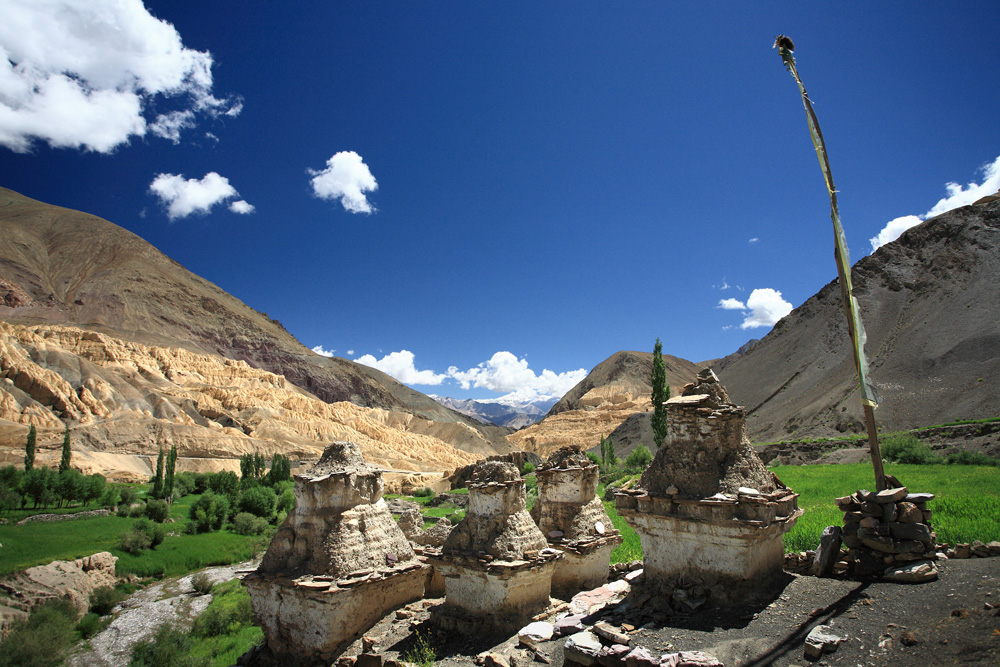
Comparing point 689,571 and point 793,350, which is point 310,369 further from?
point 689,571

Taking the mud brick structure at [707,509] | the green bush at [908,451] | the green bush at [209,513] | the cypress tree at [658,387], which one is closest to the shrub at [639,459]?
the cypress tree at [658,387]

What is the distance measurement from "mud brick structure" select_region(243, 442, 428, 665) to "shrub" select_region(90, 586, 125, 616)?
74.2 feet

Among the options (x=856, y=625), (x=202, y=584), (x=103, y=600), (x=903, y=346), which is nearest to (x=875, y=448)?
(x=856, y=625)

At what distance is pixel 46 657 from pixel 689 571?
2536 centimetres

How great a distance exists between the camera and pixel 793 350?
9256 cm

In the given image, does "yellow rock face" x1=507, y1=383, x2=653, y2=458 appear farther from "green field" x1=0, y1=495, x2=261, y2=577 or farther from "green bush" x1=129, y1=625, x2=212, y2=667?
"green bush" x1=129, y1=625, x2=212, y2=667

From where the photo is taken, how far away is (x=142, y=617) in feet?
84.2

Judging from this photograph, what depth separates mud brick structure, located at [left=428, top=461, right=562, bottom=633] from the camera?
10.0 metres

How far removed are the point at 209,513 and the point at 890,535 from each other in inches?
1874

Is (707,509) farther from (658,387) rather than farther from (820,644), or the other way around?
(658,387)

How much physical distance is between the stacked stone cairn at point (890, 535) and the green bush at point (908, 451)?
28592 mm

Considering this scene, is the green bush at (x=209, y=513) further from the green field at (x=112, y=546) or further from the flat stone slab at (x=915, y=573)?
the flat stone slab at (x=915, y=573)

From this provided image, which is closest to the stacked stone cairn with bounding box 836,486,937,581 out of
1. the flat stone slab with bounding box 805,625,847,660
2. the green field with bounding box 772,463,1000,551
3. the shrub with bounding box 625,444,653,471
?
the flat stone slab with bounding box 805,625,847,660

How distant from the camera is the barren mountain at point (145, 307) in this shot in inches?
4958
